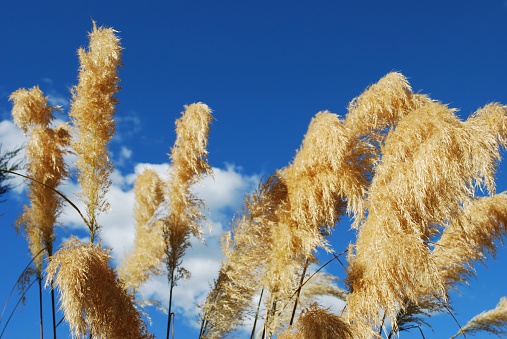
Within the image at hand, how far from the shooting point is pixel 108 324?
3.89m

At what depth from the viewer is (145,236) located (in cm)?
525

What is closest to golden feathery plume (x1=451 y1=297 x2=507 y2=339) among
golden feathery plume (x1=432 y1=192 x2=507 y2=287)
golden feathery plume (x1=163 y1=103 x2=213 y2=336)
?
golden feathery plume (x1=432 y1=192 x2=507 y2=287)

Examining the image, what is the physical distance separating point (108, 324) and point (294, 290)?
142 centimetres

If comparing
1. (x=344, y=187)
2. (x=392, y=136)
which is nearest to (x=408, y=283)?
(x=344, y=187)

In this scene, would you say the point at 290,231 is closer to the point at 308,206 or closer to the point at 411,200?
the point at 308,206

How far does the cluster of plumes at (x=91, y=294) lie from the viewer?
364cm

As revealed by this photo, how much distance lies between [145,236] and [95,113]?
1.38 m

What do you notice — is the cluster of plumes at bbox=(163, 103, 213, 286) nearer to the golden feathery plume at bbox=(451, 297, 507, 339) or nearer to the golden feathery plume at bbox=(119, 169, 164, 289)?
the golden feathery plume at bbox=(119, 169, 164, 289)

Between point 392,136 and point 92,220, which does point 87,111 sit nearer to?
point 92,220

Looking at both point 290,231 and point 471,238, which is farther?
point 471,238

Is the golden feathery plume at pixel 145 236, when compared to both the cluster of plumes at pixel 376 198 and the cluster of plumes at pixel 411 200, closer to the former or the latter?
the cluster of plumes at pixel 376 198

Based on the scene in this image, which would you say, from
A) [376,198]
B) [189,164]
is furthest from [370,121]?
[189,164]

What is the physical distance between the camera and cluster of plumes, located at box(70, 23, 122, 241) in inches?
165

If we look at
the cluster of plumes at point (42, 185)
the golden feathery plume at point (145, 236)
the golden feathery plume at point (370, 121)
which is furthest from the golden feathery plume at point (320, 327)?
the cluster of plumes at point (42, 185)
